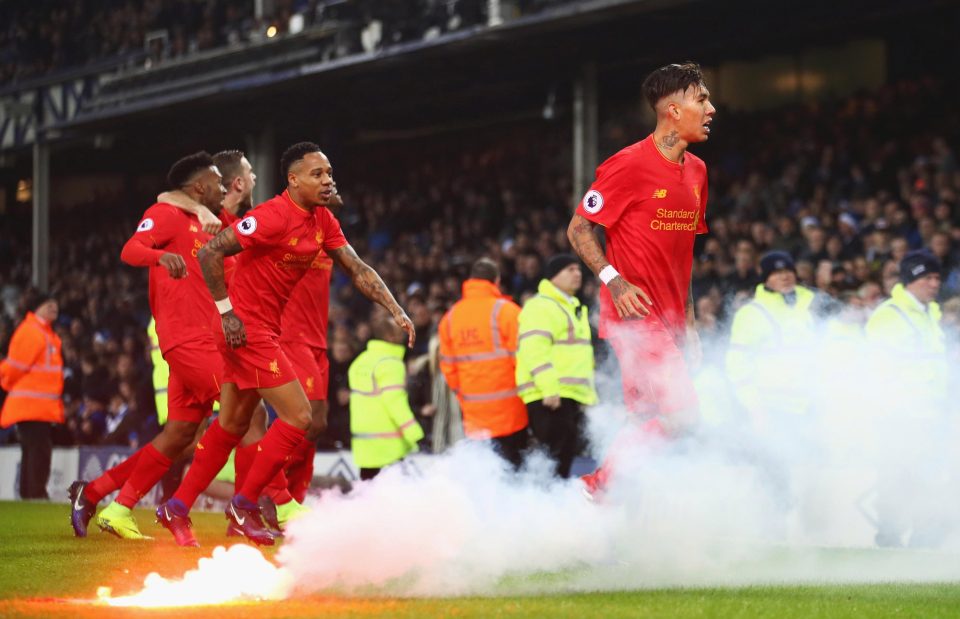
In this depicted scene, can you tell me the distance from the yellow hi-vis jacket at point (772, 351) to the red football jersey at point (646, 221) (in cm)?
303

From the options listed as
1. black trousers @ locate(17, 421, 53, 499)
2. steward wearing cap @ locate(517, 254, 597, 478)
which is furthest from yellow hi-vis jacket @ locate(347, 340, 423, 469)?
black trousers @ locate(17, 421, 53, 499)

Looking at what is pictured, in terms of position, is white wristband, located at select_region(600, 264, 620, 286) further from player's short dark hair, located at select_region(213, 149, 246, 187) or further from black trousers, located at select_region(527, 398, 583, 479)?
black trousers, located at select_region(527, 398, 583, 479)

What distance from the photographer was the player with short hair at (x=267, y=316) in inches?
345

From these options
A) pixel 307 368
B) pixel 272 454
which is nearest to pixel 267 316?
pixel 272 454

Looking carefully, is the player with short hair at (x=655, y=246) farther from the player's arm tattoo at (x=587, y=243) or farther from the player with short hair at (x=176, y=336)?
the player with short hair at (x=176, y=336)

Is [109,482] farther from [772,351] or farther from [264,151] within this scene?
[264,151]

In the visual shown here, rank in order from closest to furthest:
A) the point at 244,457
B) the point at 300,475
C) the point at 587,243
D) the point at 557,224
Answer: the point at 587,243
the point at 244,457
the point at 300,475
the point at 557,224

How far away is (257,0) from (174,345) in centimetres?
1772

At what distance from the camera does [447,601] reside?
6.52 metres

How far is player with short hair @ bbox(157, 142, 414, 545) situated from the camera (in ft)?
28.7

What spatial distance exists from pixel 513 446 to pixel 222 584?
568cm

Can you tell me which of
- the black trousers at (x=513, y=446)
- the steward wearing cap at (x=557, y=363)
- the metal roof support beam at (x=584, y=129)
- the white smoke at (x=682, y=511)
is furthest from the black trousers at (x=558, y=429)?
the metal roof support beam at (x=584, y=129)

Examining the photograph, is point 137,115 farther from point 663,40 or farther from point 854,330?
point 854,330

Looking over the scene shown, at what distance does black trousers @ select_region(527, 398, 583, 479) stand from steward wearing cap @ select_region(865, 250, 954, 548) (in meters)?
2.48
